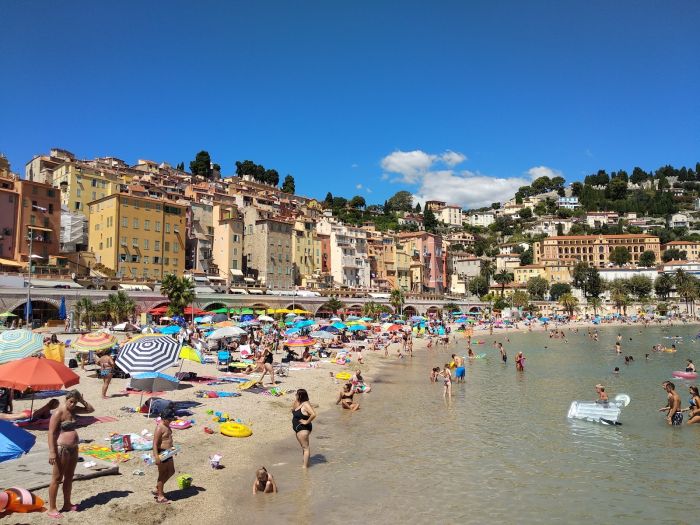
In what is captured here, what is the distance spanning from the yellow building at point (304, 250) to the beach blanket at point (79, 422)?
218 feet

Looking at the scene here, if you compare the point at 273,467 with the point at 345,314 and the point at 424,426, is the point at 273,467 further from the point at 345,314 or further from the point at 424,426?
the point at 345,314

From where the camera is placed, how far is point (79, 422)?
12742mm

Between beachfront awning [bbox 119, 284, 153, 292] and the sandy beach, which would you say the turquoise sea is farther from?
beachfront awning [bbox 119, 284, 153, 292]

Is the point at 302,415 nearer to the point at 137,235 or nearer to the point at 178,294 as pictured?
the point at 178,294

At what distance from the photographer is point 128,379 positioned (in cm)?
1891

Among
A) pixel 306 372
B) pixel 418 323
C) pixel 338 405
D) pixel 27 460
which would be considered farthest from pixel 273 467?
pixel 418 323

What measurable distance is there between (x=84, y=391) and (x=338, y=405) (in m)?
8.39

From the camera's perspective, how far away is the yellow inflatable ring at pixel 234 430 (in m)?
13.7

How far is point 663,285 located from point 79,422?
419 feet

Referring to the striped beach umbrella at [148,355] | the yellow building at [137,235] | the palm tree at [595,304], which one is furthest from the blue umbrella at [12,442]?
the palm tree at [595,304]

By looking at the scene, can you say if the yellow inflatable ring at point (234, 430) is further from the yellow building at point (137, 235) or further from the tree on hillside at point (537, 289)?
the tree on hillside at point (537, 289)

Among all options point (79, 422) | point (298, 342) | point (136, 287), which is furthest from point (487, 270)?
point (79, 422)

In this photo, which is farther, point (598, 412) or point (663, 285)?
point (663, 285)

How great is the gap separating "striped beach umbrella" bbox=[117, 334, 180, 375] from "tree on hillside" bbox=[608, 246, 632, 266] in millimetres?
145895
